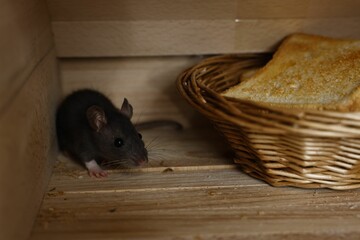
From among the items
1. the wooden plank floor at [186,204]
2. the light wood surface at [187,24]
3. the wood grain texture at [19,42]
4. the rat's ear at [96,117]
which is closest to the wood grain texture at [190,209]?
the wooden plank floor at [186,204]

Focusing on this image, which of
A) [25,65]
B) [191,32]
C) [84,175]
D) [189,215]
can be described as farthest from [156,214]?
[191,32]

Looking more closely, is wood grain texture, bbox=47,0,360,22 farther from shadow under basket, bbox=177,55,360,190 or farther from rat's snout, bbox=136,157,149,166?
rat's snout, bbox=136,157,149,166

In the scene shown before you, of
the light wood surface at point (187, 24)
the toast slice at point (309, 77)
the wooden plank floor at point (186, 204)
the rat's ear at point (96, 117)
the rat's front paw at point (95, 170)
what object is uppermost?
the light wood surface at point (187, 24)

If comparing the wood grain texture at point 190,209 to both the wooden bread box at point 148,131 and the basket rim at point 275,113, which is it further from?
the basket rim at point 275,113

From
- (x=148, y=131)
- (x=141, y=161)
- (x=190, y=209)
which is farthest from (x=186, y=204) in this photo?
(x=148, y=131)

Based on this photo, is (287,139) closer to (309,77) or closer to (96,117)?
(309,77)
